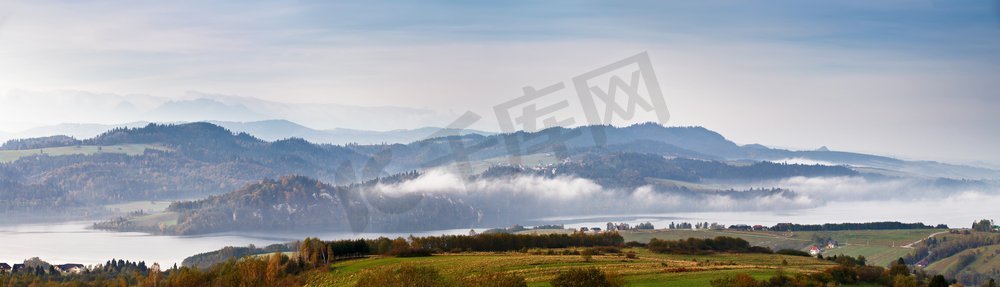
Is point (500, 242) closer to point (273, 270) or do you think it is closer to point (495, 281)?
point (273, 270)

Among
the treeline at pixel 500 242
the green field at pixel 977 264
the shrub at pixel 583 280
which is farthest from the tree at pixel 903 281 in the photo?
the green field at pixel 977 264

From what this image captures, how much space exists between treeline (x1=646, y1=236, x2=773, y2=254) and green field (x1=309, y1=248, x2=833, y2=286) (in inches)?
192

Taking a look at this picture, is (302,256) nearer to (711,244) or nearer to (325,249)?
(325,249)

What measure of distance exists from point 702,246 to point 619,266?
114 ft

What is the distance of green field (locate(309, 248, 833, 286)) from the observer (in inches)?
2936

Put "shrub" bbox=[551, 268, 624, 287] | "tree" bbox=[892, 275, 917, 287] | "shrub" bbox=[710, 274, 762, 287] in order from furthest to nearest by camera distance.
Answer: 1. "tree" bbox=[892, 275, 917, 287]
2. "shrub" bbox=[710, 274, 762, 287]
3. "shrub" bbox=[551, 268, 624, 287]

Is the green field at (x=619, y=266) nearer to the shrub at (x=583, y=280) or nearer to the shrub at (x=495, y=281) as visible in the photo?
the shrub at (x=583, y=280)

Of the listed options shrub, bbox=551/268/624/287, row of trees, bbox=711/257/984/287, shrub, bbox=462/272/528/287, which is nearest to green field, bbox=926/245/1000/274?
row of trees, bbox=711/257/984/287

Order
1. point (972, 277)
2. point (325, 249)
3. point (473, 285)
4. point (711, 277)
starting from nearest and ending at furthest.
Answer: point (473, 285) < point (711, 277) < point (325, 249) < point (972, 277)

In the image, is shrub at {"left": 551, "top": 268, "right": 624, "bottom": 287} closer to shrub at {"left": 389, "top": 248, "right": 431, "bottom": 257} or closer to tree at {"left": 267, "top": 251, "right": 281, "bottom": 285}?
tree at {"left": 267, "top": 251, "right": 281, "bottom": 285}

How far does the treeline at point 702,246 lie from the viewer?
112 m

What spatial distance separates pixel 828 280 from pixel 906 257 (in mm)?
129818

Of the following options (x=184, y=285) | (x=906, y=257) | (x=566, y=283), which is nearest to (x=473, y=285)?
(x=566, y=283)

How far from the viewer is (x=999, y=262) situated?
188m
